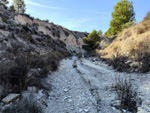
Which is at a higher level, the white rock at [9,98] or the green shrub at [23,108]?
the white rock at [9,98]

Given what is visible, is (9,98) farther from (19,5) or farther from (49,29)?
(19,5)

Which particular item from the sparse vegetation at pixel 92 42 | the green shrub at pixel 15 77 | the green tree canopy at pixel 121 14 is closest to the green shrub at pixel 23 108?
the green shrub at pixel 15 77

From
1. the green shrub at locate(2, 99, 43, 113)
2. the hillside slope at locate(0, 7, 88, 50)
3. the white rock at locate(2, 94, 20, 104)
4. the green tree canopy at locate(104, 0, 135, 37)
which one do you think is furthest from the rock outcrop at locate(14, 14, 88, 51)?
the green shrub at locate(2, 99, 43, 113)

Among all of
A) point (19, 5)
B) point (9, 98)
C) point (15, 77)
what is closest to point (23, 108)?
point (9, 98)

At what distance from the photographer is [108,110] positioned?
7.68ft

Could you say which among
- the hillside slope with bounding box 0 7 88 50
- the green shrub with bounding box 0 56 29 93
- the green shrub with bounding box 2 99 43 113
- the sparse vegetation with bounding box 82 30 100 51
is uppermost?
the hillside slope with bounding box 0 7 88 50

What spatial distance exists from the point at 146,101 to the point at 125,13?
68.6 feet

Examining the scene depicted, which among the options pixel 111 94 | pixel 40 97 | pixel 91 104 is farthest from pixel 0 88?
pixel 111 94

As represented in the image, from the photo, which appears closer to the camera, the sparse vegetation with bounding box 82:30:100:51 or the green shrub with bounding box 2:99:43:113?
the green shrub with bounding box 2:99:43:113

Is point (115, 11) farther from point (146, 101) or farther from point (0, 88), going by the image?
point (0, 88)

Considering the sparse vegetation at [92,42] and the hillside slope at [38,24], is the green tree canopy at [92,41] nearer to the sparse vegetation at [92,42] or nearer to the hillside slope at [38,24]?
the sparse vegetation at [92,42]

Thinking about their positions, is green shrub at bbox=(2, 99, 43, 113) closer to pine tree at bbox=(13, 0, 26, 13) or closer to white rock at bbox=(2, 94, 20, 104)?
white rock at bbox=(2, 94, 20, 104)

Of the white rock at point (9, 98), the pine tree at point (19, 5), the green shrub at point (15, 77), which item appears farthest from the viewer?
the pine tree at point (19, 5)

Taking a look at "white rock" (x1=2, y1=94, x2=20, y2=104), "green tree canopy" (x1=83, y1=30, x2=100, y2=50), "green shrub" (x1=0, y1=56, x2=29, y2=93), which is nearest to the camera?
"white rock" (x1=2, y1=94, x2=20, y2=104)
